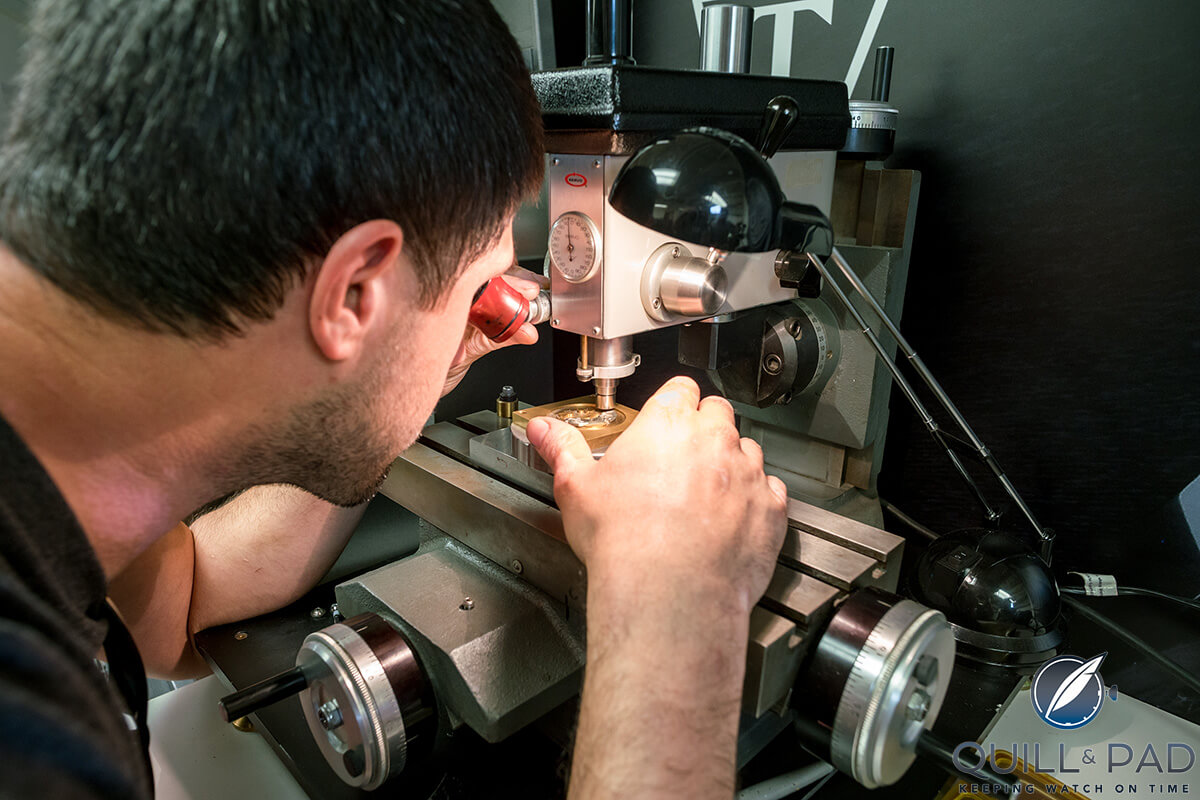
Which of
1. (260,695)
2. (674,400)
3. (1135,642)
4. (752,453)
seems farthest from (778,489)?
(1135,642)

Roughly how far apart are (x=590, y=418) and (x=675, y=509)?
297 mm

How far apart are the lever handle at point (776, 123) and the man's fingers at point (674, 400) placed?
11.6 inches

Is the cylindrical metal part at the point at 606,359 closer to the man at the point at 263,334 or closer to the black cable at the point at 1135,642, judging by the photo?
the man at the point at 263,334

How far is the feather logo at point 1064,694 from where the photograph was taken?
105 cm

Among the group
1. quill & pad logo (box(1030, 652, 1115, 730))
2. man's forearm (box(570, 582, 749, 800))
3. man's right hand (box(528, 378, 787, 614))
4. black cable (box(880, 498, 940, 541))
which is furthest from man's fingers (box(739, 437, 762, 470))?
black cable (box(880, 498, 940, 541))

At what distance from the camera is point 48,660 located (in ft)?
1.58

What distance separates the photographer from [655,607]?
681 millimetres

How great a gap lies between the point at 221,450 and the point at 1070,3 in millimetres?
1432

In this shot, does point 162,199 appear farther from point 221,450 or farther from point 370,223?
point 221,450

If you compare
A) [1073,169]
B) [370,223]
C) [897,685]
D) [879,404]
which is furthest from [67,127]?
[1073,169]

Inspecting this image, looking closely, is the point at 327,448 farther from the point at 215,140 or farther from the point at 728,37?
the point at 728,37

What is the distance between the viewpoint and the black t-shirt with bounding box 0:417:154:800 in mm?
448

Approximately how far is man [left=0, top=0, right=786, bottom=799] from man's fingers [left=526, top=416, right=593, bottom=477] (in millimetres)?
52

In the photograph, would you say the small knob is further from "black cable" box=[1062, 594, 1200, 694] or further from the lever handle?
"black cable" box=[1062, 594, 1200, 694]
